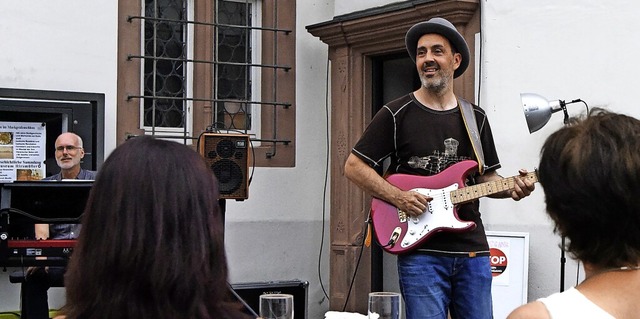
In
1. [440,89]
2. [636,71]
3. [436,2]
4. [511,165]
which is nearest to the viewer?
[440,89]

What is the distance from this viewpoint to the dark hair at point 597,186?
1976mm

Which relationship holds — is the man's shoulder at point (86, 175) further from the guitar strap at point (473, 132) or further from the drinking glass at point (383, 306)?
the drinking glass at point (383, 306)

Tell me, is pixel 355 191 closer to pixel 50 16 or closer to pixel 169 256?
pixel 50 16

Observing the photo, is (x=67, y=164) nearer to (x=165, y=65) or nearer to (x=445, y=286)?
(x=165, y=65)

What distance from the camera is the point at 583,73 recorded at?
22.7ft

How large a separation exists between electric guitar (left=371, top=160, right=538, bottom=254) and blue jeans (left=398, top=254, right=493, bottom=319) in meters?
0.10

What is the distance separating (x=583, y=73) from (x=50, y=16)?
3.92 meters

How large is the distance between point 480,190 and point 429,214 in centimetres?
25

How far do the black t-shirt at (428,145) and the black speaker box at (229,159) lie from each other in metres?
2.04

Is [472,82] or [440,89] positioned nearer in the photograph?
[440,89]

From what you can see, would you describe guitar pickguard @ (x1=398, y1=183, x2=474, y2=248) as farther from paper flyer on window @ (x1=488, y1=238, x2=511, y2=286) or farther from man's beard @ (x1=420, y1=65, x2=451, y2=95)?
paper flyer on window @ (x1=488, y1=238, x2=511, y2=286)

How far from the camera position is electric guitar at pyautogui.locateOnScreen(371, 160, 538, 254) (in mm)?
4539

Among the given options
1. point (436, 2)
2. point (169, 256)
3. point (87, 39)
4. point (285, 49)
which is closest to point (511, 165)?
point (436, 2)

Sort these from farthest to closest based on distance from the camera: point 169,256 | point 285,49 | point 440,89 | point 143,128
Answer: point 285,49 < point 143,128 < point 440,89 < point 169,256
